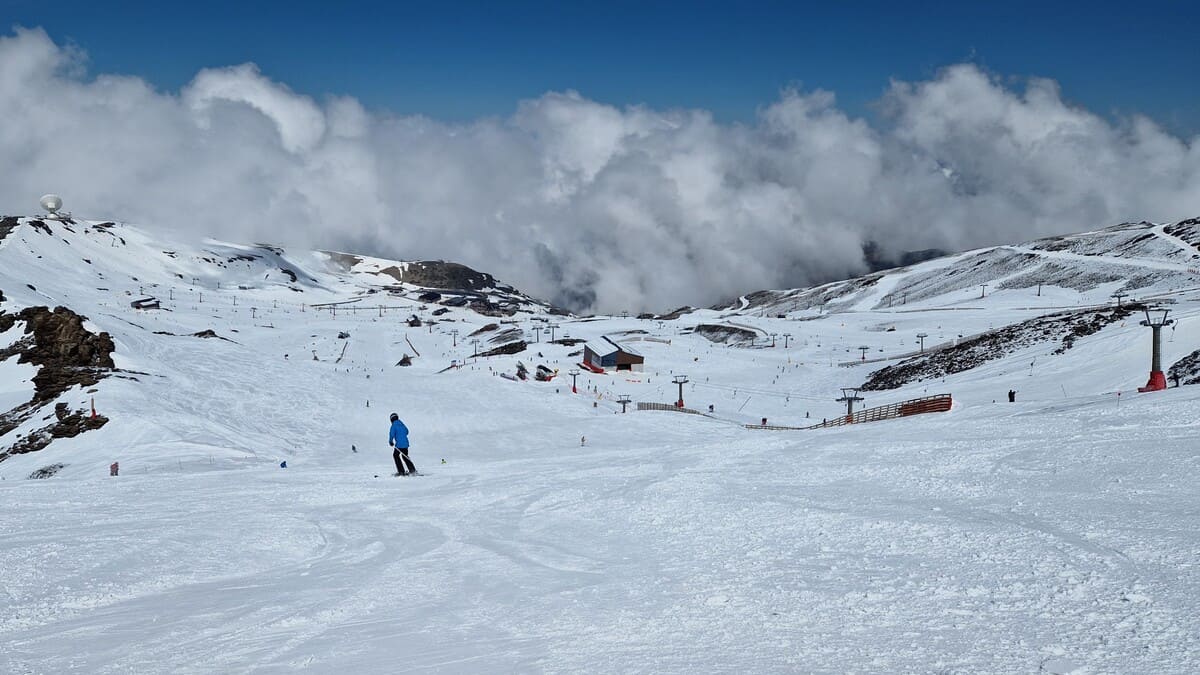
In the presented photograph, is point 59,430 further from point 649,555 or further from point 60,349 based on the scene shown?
point 649,555

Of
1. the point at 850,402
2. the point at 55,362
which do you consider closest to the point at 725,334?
the point at 850,402

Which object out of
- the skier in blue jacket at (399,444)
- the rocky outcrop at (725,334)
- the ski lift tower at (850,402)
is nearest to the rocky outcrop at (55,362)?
the skier in blue jacket at (399,444)

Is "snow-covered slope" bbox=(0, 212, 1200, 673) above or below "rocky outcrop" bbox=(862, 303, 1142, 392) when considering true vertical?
below

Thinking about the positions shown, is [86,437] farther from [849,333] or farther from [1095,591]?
[849,333]

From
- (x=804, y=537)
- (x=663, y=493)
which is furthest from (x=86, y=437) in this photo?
(x=804, y=537)

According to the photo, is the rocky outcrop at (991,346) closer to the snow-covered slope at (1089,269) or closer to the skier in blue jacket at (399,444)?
the snow-covered slope at (1089,269)

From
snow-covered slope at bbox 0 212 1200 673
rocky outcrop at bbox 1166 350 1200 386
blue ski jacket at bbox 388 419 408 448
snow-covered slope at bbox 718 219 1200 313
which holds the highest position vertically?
snow-covered slope at bbox 718 219 1200 313

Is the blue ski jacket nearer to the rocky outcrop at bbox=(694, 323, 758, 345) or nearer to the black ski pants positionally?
the black ski pants

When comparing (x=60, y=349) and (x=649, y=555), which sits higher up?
(x=60, y=349)

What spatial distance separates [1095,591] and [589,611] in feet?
14.1

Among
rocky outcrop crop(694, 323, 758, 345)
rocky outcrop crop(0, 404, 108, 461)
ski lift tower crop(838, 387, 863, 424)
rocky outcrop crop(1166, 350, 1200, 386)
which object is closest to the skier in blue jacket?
rocky outcrop crop(0, 404, 108, 461)

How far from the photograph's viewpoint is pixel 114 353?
44.1 m

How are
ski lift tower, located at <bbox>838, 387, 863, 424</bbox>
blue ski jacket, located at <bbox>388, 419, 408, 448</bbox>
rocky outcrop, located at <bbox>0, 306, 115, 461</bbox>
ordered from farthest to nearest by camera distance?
ski lift tower, located at <bbox>838, 387, 863, 424</bbox> → rocky outcrop, located at <bbox>0, 306, 115, 461</bbox> → blue ski jacket, located at <bbox>388, 419, 408, 448</bbox>

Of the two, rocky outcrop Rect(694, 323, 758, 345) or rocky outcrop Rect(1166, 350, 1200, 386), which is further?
rocky outcrop Rect(694, 323, 758, 345)
